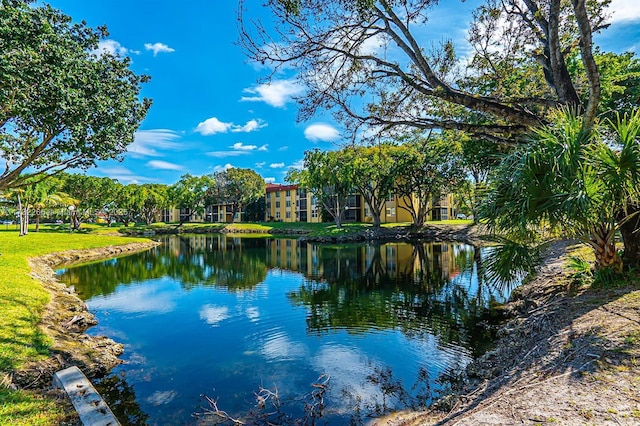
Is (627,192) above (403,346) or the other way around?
above

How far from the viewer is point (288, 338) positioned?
32.9 ft

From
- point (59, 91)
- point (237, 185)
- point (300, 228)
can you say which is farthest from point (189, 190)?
point (59, 91)

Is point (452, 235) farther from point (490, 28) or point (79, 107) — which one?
point (79, 107)

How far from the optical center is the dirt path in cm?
403

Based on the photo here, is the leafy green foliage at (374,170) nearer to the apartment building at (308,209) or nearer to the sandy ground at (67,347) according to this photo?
the apartment building at (308,209)

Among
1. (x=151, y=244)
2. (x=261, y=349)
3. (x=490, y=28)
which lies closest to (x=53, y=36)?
(x=261, y=349)

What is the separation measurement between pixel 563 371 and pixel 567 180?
3.19 metres

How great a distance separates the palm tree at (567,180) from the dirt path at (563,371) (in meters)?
1.73

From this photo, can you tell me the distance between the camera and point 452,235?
43.2 metres

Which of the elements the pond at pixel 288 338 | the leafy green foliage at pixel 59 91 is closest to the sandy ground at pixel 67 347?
the pond at pixel 288 338

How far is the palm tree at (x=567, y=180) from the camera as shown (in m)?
6.00

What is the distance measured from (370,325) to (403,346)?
191 cm

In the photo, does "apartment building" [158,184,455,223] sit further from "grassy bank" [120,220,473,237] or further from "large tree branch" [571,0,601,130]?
"large tree branch" [571,0,601,130]

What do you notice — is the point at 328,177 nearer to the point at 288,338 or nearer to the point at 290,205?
the point at 290,205
